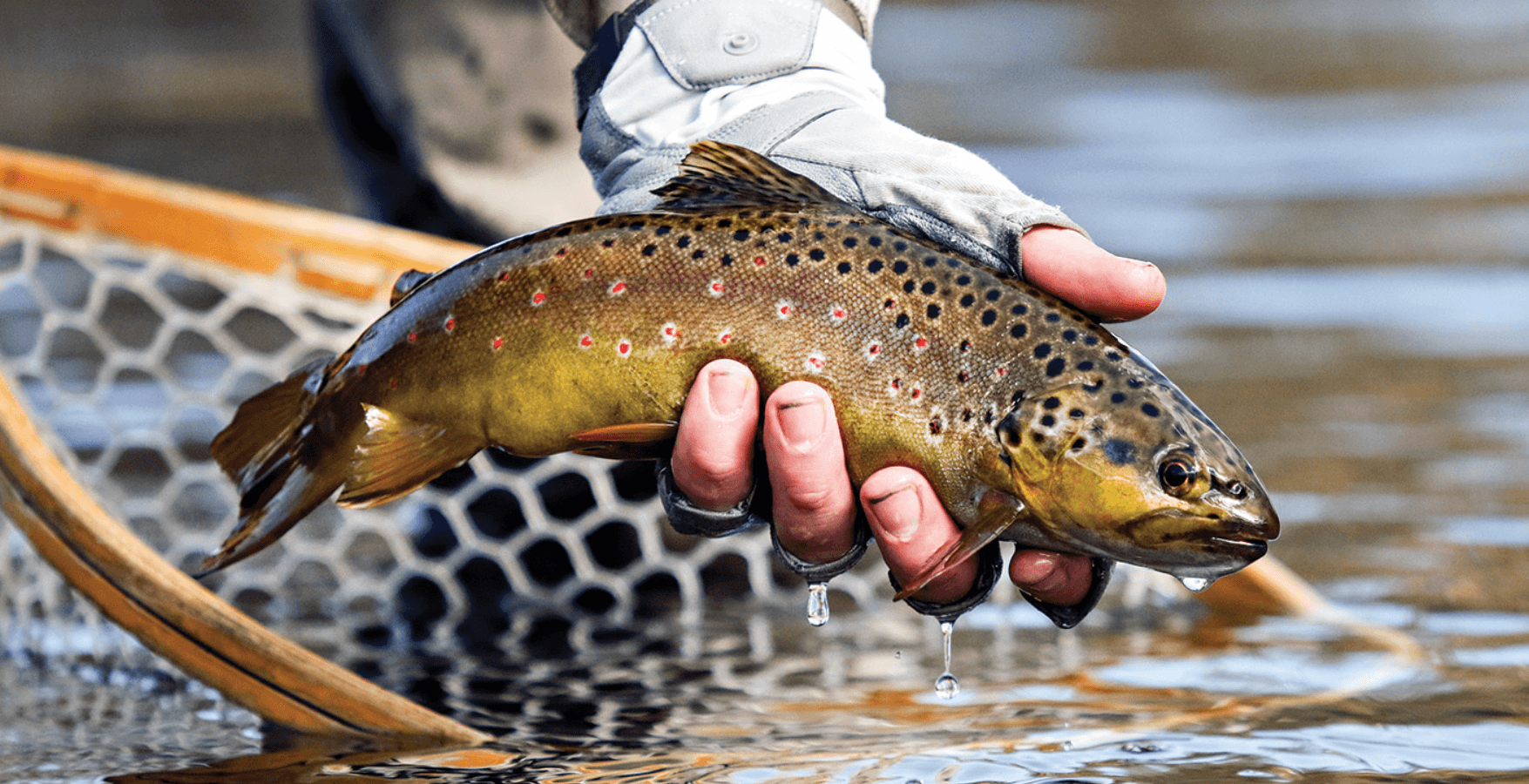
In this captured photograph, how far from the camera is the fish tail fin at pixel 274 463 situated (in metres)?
2.47

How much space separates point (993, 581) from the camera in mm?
2529

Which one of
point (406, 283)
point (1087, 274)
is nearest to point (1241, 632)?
point (1087, 274)

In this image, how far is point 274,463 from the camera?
2518 mm

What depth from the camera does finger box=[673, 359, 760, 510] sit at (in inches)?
91.8

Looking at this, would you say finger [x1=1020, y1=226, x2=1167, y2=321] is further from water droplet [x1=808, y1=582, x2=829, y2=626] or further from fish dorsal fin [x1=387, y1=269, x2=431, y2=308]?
fish dorsal fin [x1=387, y1=269, x2=431, y2=308]

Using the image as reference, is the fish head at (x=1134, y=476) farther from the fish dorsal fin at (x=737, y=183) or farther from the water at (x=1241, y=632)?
the water at (x=1241, y=632)

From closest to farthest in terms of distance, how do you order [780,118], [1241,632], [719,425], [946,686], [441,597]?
[719,425]
[780,118]
[946,686]
[1241,632]
[441,597]

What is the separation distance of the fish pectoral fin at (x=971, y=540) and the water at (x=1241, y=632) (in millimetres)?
622

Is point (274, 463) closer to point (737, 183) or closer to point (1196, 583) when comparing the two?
point (737, 183)

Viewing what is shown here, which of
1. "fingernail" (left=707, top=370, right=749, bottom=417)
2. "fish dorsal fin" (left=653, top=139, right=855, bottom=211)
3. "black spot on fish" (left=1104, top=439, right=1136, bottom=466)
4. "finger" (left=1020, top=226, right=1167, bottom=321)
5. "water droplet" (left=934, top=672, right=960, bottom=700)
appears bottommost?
"water droplet" (left=934, top=672, right=960, bottom=700)

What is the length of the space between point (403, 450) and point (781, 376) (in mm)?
524

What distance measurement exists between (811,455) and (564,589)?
2048mm

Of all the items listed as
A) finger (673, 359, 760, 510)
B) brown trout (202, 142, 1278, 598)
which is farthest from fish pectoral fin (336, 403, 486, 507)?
finger (673, 359, 760, 510)

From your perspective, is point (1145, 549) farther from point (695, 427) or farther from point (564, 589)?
point (564, 589)
